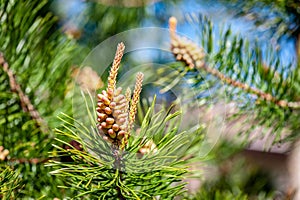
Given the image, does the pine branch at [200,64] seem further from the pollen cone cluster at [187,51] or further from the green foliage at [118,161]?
the green foliage at [118,161]

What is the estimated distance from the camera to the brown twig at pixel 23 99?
348mm

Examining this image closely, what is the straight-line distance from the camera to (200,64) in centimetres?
42

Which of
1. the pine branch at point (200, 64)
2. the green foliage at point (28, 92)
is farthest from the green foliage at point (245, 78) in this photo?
the green foliage at point (28, 92)

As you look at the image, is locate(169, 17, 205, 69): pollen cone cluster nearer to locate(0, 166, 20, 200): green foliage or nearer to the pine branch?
the pine branch

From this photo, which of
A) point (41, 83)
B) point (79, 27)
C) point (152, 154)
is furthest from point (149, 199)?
point (79, 27)

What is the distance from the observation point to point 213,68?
0.42m

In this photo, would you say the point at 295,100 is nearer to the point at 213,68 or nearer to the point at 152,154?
the point at 213,68

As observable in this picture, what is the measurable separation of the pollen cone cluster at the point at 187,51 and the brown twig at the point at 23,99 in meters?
0.13

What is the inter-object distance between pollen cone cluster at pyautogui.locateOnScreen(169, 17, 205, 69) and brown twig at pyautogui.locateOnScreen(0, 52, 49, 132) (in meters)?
0.13

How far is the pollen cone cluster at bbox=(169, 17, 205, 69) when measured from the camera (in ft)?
1.30

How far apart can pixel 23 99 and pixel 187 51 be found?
143mm

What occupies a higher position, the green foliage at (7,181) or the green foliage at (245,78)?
the green foliage at (245,78)

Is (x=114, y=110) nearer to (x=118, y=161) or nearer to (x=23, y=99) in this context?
(x=118, y=161)

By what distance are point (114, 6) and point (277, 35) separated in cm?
26
